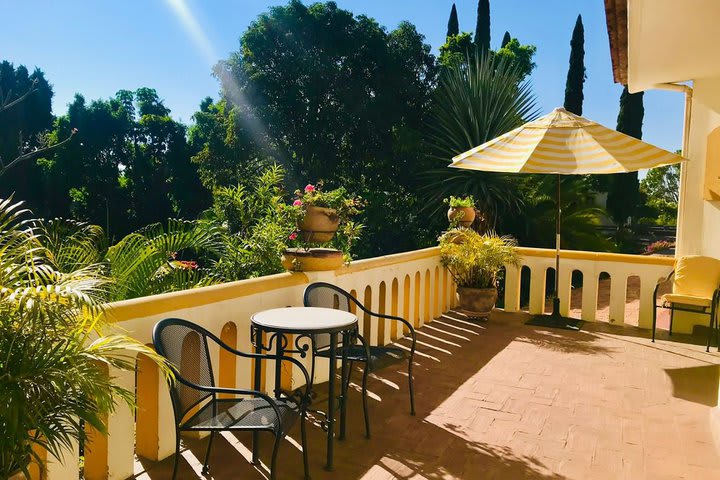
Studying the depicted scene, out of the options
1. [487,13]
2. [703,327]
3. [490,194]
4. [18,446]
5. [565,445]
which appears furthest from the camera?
[487,13]

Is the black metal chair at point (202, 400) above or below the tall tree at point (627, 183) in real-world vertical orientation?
below

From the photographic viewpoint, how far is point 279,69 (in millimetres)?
16000

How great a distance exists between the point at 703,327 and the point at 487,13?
18855 millimetres

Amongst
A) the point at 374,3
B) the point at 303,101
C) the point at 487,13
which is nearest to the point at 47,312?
the point at 303,101

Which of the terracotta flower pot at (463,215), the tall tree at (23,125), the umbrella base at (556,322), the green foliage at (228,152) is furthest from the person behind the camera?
the tall tree at (23,125)

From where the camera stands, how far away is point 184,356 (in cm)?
254

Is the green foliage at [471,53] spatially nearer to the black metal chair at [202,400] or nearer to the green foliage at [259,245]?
the green foliage at [259,245]

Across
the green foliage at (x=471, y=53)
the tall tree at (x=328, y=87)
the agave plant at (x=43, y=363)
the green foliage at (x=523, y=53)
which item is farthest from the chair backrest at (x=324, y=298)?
the green foliage at (x=523, y=53)

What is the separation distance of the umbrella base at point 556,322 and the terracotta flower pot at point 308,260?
315cm

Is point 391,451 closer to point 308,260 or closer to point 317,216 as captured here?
point 308,260

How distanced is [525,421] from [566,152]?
310 centimetres

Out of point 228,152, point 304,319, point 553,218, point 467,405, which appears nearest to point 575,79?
A: point 553,218

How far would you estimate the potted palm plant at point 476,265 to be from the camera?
612 cm

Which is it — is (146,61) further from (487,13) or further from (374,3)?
(487,13)
